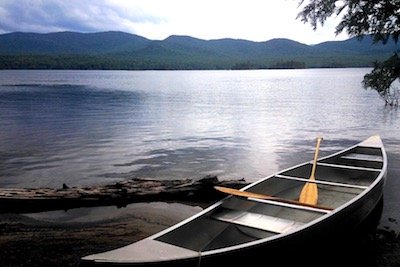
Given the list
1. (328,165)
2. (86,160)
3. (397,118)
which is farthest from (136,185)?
(397,118)

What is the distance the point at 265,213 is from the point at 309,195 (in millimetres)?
1560

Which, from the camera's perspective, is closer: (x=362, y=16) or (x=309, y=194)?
(x=309, y=194)

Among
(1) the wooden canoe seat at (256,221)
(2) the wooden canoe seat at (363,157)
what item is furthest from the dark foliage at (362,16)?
(1) the wooden canoe seat at (256,221)

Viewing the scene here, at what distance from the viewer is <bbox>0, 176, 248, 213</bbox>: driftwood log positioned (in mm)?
10859

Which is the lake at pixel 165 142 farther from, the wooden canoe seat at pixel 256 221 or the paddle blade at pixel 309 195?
the wooden canoe seat at pixel 256 221

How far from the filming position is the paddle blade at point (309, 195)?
992cm

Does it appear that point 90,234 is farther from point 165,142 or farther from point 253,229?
point 165,142

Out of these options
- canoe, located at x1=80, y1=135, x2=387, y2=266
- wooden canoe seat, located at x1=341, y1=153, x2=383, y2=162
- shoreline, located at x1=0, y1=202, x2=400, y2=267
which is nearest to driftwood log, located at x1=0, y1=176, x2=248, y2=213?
shoreline, located at x1=0, y1=202, x2=400, y2=267

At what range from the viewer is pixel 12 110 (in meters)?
40.2

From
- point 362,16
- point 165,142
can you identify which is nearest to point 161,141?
point 165,142

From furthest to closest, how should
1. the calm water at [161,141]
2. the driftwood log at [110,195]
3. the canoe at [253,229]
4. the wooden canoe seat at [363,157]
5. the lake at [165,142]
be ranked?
1. the calm water at [161,141]
2. the lake at [165,142]
3. the wooden canoe seat at [363,157]
4. the driftwood log at [110,195]
5. the canoe at [253,229]

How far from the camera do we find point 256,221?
8.32 m

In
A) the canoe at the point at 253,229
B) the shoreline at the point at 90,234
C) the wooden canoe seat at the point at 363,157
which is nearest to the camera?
the canoe at the point at 253,229

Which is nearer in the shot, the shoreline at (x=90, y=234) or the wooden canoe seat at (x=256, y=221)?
the wooden canoe seat at (x=256, y=221)
